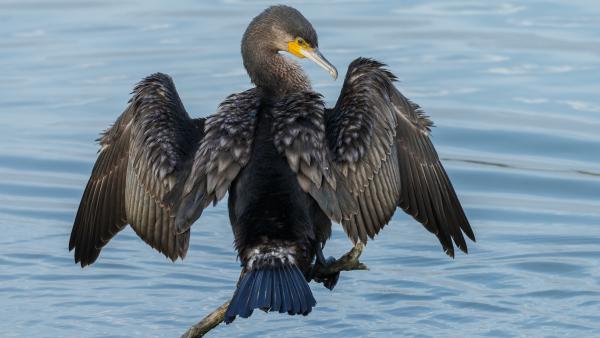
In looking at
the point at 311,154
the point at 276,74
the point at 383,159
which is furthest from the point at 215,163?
the point at 276,74

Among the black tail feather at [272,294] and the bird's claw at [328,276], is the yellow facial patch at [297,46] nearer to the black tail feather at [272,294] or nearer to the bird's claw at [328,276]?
→ the bird's claw at [328,276]

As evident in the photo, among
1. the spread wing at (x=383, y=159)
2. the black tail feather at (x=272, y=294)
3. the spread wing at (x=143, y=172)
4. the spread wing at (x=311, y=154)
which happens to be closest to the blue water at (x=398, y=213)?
the spread wing at (x=143, y=172)

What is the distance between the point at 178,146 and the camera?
792 centimetres

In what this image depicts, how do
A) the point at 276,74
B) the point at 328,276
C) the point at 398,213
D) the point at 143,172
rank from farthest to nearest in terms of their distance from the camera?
the point at 398,213 < the point at 276,74 < the point at 143,172 < the point at 328,276

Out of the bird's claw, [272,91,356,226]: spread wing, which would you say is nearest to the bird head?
[272,91,356,226]: spread wing

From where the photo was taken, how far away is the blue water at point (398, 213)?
9.09 meters

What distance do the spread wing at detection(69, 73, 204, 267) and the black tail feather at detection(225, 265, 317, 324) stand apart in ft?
2.77

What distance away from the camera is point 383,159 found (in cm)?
787

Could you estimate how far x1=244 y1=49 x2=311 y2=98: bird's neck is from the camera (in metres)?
8.42

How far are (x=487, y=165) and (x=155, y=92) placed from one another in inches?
173

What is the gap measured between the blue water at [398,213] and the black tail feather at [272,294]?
1.63m

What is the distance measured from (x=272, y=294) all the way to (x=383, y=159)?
1204 millimetres

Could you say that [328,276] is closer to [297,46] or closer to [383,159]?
[383,159]

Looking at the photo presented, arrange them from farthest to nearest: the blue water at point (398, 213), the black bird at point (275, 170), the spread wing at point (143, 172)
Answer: the blue water at point (398, 213)
the spread wing at point (143, 172)
the black bird at point (275, 170)
